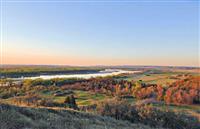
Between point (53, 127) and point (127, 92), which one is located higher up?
point (53, 127)

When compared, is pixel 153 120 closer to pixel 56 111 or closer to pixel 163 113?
pixel 163 113

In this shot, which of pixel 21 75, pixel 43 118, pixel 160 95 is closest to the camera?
pixel 43 118

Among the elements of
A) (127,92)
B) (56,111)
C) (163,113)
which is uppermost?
(56,111)

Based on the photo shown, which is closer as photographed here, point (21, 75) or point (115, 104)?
point (115, 104)

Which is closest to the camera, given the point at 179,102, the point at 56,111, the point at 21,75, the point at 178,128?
the point at 56,111

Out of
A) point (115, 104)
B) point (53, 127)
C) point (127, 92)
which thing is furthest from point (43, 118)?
point (127, 92)

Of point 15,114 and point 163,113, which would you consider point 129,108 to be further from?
point 15,114

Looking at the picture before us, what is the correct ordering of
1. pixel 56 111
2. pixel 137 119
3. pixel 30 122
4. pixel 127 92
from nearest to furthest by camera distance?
1. pixel 30 122
2. pixel 56 111
3. pixel 137 119
4. pixel 127 92

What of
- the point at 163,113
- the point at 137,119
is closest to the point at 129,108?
the point at 137,119

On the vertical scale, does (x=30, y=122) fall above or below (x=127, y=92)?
above
